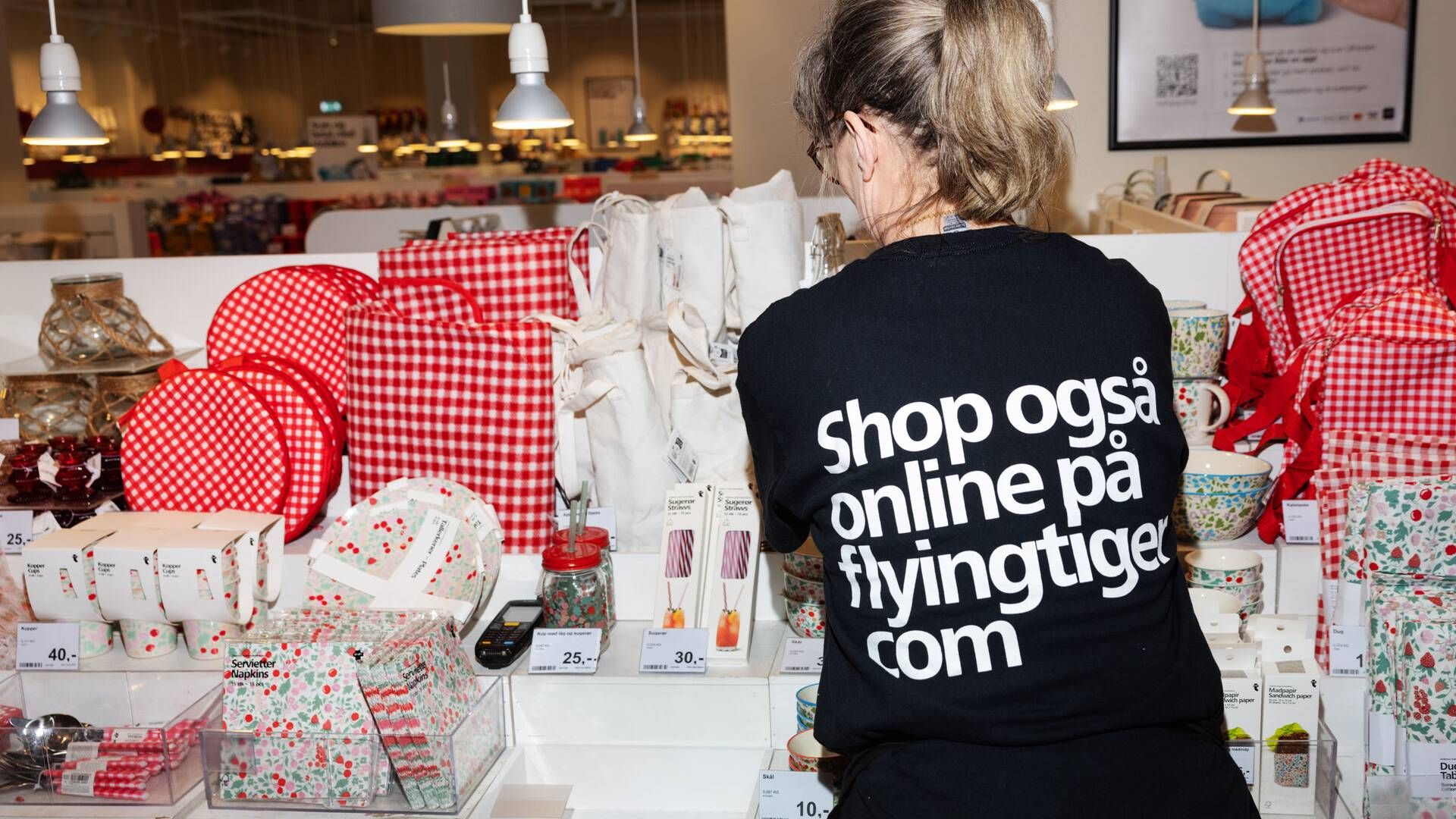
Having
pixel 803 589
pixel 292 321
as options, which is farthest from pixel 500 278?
pixel 803 589

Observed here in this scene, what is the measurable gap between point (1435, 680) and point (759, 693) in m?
0.99

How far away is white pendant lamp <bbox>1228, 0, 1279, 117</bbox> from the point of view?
4859mm

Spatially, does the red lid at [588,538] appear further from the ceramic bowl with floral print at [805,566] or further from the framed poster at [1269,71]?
the framed poster at [1269,71]

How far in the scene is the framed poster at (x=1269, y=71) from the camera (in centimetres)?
516

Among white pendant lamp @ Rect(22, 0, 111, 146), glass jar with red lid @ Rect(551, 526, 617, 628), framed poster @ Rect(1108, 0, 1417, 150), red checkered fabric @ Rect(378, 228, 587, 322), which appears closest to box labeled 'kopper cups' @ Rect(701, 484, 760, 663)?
glass jar with red lid @ Rect(551, 526, 617, 628)

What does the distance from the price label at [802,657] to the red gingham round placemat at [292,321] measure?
116 centimetres

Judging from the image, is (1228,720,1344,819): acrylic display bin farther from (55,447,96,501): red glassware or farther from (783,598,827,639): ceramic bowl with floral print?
(55,447,96,501): red glassware

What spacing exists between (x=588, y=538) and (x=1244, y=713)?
1.03 metres

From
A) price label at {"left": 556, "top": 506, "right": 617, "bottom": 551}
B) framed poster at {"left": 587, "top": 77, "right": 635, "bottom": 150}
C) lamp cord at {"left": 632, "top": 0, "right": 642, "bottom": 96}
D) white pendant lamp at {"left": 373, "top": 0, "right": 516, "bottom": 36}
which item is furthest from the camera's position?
framed poster at {"left": 587, "top": 77, "right": 635, "bottom": 150}

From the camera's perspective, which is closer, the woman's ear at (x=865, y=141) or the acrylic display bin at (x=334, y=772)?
the woman's ear at (x=865, y=141)

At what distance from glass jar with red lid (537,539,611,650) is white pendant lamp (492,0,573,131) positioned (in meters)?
1.13

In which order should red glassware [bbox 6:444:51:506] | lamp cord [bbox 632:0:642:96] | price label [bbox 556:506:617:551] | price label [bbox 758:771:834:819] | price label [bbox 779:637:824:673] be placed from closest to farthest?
price label [bbox 758:771:834:819]
price label [bbox 779:637:824:673]
price label [bbox 556:506:617:551]
red glassware [bbox 6:444:51:506]
lamp cord [bbox 632:0:642:96]

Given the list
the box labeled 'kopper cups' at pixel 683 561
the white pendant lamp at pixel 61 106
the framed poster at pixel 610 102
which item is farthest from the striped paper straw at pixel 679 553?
the framed poster at pixel 610 102

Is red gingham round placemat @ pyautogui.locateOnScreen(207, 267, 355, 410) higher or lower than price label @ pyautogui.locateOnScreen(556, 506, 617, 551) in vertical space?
higher
